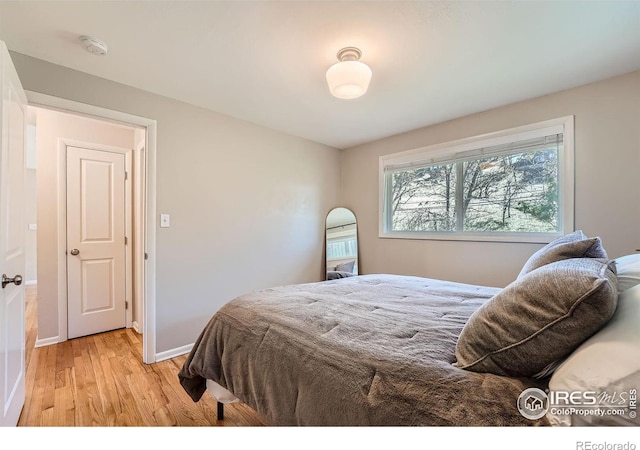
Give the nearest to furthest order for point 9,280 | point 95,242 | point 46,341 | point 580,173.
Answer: point 9,280 < point 580,173 < point 46,341 < point 95,242

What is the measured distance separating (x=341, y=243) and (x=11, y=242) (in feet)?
9.98

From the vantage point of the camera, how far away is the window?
2408 millimetres

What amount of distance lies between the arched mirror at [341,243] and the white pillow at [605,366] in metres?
3.02

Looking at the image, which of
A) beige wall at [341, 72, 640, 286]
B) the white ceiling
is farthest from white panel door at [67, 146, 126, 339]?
beige wall at [341, 72, 640, 286]

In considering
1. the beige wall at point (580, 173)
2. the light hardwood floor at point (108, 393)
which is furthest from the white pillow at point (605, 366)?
the beige wall at point (580, 173)

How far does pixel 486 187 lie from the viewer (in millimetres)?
2844

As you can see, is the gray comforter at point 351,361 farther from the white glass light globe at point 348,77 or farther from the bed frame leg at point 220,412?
the white glass light globe at point 348,77

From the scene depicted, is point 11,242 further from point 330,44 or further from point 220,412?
point 330,44

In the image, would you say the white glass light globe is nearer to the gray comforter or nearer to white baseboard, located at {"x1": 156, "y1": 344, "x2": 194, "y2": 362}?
the gray comforter

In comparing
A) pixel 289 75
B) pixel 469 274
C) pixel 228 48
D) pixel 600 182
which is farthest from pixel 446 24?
pixel 469 274

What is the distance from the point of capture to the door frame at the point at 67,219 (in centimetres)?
286

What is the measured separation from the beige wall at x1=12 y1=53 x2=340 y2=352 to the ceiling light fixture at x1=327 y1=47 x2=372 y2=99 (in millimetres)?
1210

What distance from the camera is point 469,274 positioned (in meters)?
2.85

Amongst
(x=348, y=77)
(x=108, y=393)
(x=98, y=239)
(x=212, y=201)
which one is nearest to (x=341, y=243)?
(x=212, y=201)
